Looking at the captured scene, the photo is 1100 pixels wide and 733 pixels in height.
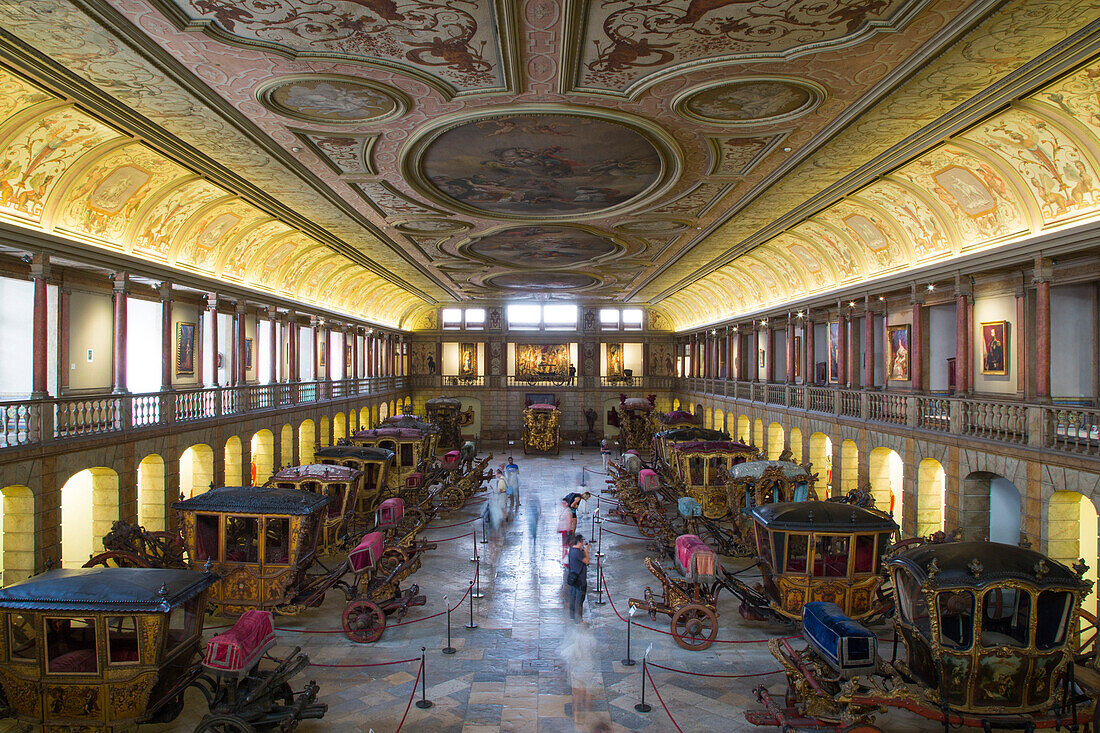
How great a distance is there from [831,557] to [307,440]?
20.4 meters

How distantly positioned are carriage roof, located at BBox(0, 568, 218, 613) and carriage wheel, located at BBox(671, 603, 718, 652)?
720cm

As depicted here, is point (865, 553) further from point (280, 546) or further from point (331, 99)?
point (331, 99)

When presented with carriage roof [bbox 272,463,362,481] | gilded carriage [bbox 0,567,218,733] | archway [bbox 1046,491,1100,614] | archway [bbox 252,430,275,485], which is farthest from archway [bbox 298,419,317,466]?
archway [bbox 1046,491,1100,614]

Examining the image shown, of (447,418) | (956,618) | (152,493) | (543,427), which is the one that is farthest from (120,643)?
(447,418)

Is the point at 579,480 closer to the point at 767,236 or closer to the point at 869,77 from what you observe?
the point at 767,236

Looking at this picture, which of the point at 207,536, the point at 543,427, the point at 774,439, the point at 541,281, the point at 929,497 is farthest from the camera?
the point at 543,427

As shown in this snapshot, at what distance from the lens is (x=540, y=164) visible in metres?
12.9

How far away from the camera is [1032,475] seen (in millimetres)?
10984

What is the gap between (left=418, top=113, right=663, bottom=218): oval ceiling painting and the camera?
435 inches

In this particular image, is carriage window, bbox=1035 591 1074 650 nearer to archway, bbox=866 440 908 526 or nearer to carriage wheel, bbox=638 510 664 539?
carriage wheel, bbox=638 510 664 539

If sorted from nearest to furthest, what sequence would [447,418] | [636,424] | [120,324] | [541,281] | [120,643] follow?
[120,643]
[120,324]
[541,281]
[636,424]
[447,418]

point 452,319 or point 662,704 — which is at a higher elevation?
point 452,319

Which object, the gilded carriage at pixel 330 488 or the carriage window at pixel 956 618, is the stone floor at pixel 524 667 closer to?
the carriage window at pixel 956 618

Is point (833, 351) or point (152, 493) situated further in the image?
point (833, 351)
